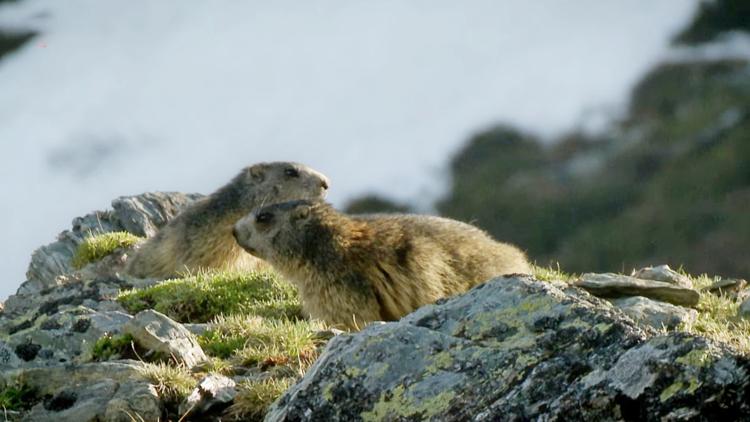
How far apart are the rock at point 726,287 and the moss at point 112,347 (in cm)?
675

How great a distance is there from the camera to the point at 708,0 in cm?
12319

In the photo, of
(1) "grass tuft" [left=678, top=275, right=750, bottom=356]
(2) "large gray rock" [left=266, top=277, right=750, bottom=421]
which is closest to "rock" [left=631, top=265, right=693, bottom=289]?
(1) "grass tuft" [left=678, top=275, right=750, bottom=356]

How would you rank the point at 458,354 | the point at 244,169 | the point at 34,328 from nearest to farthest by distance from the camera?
the point at 458,354, the point at 34,328, the point at 244,169

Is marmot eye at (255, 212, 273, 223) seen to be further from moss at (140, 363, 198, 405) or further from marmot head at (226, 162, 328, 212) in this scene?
moss at (140, 363, 198, 405)

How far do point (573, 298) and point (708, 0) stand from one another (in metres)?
122

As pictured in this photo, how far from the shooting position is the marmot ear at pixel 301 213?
568 inches

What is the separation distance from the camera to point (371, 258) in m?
13.4

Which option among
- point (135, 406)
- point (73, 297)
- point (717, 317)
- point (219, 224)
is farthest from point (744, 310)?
point (219, 224)

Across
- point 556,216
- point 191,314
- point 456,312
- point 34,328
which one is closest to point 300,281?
point 191,314

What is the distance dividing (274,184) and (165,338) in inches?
396

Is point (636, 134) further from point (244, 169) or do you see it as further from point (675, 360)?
point (675, 360)

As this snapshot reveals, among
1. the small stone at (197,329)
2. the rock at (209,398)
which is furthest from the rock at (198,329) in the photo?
the rock at (209,398)

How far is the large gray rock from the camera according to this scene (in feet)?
19.2

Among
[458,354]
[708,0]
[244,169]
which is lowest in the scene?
[458,354]
